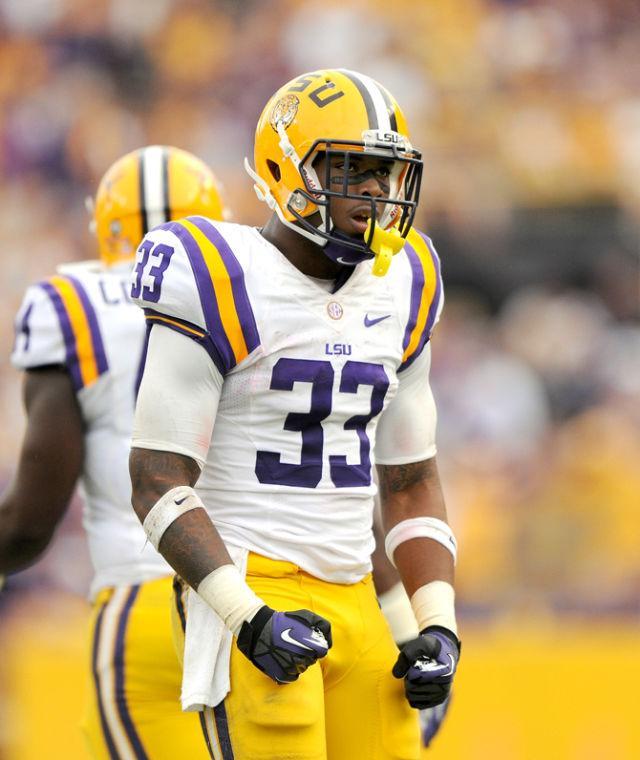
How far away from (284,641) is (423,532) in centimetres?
62

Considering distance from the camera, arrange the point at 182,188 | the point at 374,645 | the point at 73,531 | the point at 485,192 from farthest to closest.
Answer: the point at 485,192
the point at 73,531
the point at 182,188
the point at 374,645

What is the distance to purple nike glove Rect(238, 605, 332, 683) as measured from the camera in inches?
99.9

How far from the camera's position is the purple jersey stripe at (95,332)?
3.62m

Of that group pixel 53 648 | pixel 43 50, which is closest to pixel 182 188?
pixel 53 648

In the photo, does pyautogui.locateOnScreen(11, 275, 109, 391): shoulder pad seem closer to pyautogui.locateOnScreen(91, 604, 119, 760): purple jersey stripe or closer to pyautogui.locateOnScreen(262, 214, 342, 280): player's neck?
pyautogui.locateOnScreen(91, 604, 119, 760): purple jersey stripe

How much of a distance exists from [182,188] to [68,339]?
0.58 meters

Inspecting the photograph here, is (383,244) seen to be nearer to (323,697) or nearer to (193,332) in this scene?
(193,332)

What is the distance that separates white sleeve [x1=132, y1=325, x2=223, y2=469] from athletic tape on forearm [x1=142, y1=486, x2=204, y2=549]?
0.09m

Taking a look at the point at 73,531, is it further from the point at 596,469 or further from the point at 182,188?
the point at 182,188

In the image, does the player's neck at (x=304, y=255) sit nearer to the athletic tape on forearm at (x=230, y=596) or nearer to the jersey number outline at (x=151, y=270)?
the jersey number outline at (x=151, y=270)

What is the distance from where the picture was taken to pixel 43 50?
413 inches

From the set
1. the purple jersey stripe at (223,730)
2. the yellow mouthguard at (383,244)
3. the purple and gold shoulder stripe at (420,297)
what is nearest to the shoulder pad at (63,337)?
the purple and gold shoulder stripe at (420,297)

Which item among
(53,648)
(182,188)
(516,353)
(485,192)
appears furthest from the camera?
Answer: (485,192)

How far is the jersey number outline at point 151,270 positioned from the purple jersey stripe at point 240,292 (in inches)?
3.9
